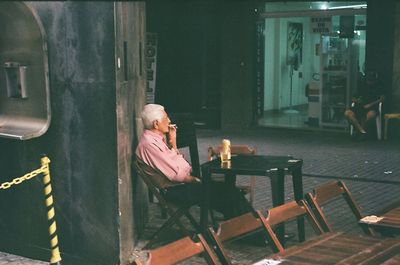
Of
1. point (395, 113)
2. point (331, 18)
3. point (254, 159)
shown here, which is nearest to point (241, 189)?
point (254, 159)

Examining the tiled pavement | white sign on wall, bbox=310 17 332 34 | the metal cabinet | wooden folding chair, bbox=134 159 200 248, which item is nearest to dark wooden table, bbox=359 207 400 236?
the tiled pavement

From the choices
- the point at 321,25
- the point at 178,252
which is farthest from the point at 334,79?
the point at 178,252

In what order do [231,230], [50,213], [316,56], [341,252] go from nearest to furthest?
1. [231,230]
2. [341,252]
3. [50,213]
4. [316,56]

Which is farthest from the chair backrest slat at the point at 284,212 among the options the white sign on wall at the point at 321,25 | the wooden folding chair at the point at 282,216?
the white sign on wall at the point at 321,25

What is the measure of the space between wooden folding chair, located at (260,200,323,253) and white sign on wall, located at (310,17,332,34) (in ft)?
35.1

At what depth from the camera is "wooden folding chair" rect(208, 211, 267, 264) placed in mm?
4055

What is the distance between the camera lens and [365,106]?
13.7 metres

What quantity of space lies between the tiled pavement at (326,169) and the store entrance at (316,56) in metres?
0.76

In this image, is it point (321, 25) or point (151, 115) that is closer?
point (151, 115)

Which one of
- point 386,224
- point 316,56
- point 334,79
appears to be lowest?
point 386,224

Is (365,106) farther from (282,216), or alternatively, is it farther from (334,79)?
(282,216)

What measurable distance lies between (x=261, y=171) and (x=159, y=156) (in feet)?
3.22

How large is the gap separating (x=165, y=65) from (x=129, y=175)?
35.3 feet

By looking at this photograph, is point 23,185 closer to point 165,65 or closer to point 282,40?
point 165,65
